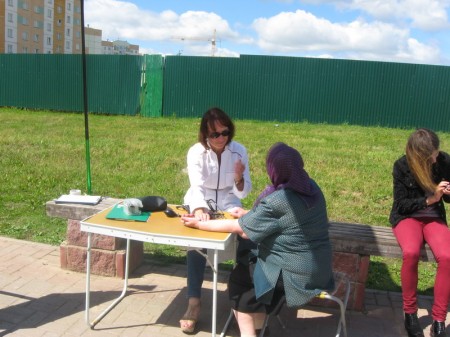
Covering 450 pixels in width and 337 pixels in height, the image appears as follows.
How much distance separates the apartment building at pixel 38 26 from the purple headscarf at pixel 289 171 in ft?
213

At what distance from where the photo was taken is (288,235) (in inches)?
103

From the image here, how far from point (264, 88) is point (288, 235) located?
11747mm

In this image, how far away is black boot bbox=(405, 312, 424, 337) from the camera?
10.1 feet

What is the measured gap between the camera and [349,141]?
399 inches

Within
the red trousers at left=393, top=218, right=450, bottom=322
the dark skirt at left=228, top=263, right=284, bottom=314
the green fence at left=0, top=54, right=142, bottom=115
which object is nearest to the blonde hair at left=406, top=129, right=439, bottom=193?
the red trousers at left=393, top=218, right=450, bottom=322

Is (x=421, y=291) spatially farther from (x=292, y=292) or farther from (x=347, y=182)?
(x=347, y=182)

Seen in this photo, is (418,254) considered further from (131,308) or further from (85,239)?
(85,239)


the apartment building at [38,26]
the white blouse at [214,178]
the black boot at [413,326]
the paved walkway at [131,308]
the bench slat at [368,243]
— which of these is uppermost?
the apartment building at [38,26]

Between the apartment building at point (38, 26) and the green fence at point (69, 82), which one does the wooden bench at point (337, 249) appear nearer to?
the green fence at point (69, 82)

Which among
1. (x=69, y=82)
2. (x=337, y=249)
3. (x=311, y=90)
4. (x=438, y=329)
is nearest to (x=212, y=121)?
(x=337, y=249)

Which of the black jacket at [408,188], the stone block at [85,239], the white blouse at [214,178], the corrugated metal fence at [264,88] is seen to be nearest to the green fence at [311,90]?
the corrugated metal fence at [264,88]

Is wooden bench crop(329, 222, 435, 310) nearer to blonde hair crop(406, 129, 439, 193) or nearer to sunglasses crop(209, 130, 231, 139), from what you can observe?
blonde hair crop(406, 129, 439, 193)

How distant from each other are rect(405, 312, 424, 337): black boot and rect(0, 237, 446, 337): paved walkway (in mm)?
161

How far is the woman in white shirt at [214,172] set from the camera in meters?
3.31
